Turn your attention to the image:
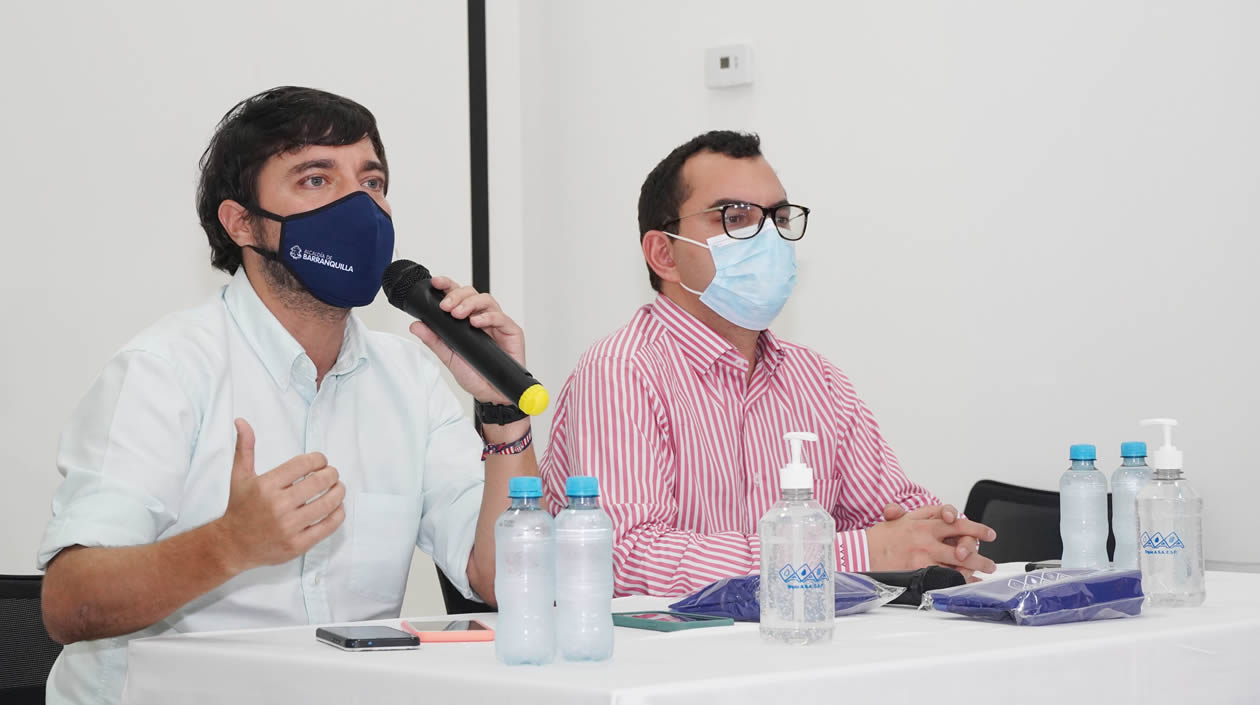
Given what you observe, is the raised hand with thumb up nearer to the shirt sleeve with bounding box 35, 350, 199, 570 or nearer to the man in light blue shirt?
the man in light blue shirt

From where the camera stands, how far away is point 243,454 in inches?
54.4

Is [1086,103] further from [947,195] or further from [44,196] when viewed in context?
[44,196]

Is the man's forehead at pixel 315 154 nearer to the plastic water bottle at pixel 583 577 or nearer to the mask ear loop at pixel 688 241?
the mask ear loop at pixel 688 241

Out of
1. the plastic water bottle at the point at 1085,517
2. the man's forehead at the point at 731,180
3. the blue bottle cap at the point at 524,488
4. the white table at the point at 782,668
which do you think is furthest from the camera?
the man's forehead at the point at 731,180

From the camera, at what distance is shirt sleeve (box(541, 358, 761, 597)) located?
1835 mm

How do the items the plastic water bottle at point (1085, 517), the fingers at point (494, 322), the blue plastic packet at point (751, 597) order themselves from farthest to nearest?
the plastic water bottle at point (1085, 517)
the fingers at point (494, 322)
the blue plastic packet at point (751, 597)

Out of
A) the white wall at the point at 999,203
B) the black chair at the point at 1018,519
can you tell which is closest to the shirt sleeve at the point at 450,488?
the black chair at the point at 1018,519

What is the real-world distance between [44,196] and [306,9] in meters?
0.93

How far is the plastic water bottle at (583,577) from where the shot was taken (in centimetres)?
110

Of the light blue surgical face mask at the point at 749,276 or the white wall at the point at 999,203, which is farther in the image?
the white wall at the point at 999,203

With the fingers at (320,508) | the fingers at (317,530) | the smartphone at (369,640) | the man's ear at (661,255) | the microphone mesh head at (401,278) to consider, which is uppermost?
the man's ear at (661,255)

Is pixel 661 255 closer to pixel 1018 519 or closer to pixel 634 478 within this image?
pixel 634 478

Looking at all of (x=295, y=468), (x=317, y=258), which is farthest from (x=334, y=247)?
(x=295, y=468)

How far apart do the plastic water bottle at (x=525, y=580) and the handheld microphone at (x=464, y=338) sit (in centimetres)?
14
